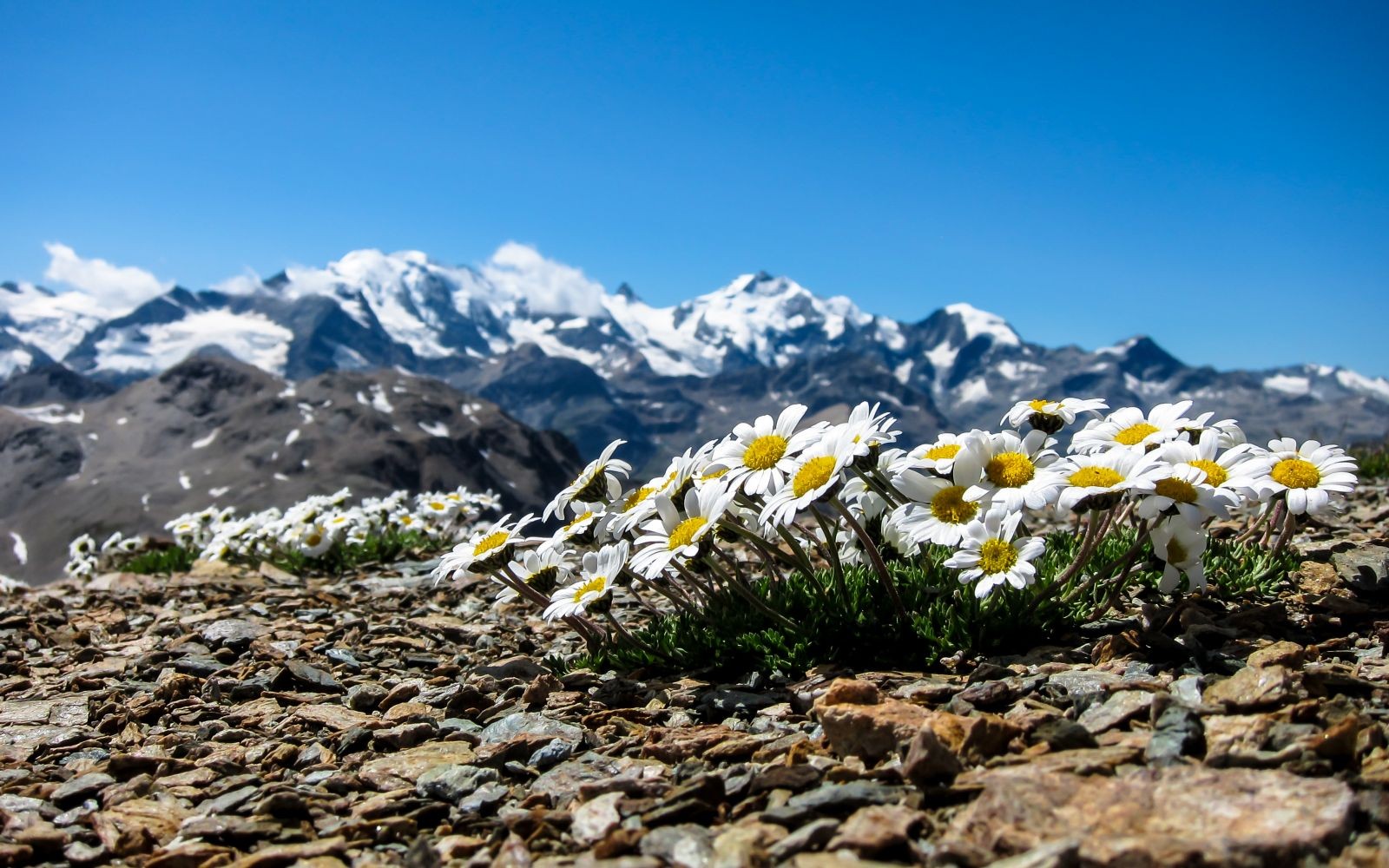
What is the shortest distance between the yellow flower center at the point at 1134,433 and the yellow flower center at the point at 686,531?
2605 millimetres

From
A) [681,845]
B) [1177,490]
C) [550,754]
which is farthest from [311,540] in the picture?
[1177,490]

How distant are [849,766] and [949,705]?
827mm

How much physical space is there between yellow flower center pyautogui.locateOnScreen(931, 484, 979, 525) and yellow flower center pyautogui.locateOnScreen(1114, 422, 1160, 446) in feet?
3.66

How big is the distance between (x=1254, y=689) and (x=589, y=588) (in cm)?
372

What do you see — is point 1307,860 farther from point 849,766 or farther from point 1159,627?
point 1159,627

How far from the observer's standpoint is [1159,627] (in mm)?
5688

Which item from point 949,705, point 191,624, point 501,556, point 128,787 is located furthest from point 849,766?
point 191,624

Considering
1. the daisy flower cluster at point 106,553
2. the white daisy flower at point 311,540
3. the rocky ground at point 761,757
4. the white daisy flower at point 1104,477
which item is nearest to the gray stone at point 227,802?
the rocky ground at point 761,757

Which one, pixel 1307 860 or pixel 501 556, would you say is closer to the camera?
pixel 1307 860

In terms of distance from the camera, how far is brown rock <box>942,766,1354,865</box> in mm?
2971

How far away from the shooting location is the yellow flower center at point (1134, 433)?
5.74 metres

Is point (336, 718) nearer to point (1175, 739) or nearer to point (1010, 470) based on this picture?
point (1010, 470)

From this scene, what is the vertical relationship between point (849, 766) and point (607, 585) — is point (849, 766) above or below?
below

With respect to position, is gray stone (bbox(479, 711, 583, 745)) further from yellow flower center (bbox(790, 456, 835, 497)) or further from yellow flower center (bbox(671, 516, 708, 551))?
yellow flower center (bbox(790, 456, 835, 497))
